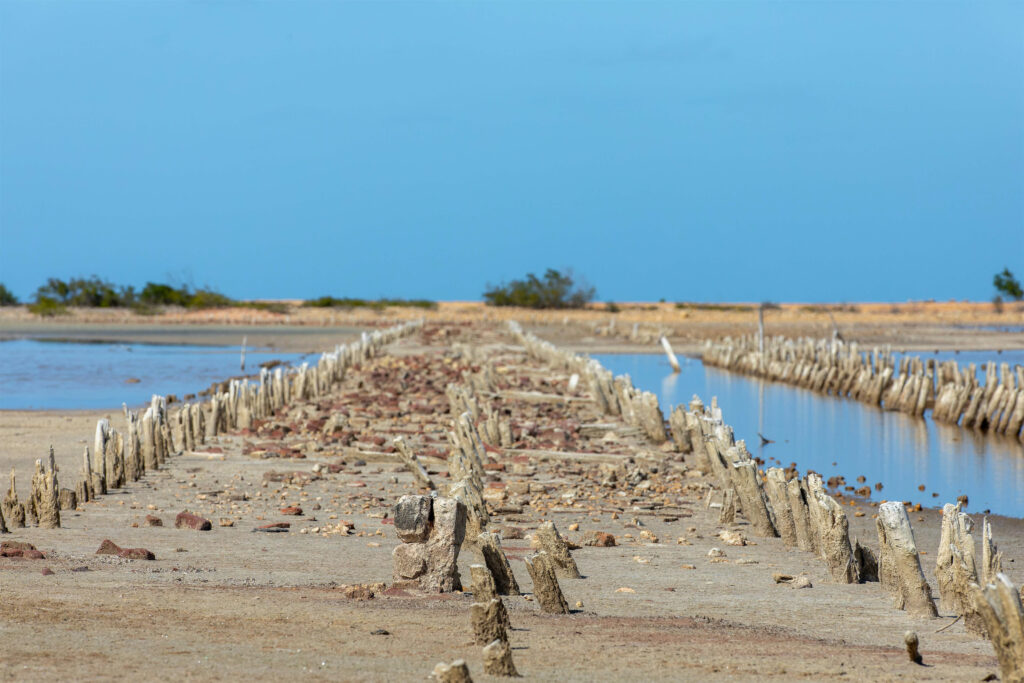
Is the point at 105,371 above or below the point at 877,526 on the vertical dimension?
below

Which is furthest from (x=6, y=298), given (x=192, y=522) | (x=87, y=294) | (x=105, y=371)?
(x=192, y=522)

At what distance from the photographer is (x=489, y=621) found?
5.34 m

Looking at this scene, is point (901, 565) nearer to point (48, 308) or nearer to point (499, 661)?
point (499, 661)

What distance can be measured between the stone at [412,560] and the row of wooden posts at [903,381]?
15.8 m

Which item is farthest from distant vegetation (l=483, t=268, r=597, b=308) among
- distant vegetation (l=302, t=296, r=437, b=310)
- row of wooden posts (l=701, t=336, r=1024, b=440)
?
row of wooden posts (l=701, t=336, r=1024, b=440)

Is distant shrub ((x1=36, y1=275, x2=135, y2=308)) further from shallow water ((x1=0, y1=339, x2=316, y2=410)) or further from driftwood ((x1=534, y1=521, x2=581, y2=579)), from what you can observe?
Result: driftwood ((x1=534, y1=521, x2=581, y2=579))

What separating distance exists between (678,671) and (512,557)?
3058mm

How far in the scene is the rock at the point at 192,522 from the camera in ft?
29.5

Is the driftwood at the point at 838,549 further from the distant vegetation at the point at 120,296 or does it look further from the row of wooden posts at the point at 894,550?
the distant vegetation at the point at 120,296

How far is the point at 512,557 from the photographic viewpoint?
8.09 m

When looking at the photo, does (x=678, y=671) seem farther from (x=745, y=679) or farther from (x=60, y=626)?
(x=60, y=626)

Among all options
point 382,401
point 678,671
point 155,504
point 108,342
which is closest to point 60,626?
point 678,671

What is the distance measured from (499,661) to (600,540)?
3936 millimetres

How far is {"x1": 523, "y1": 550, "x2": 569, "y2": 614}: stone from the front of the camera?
6.18m
